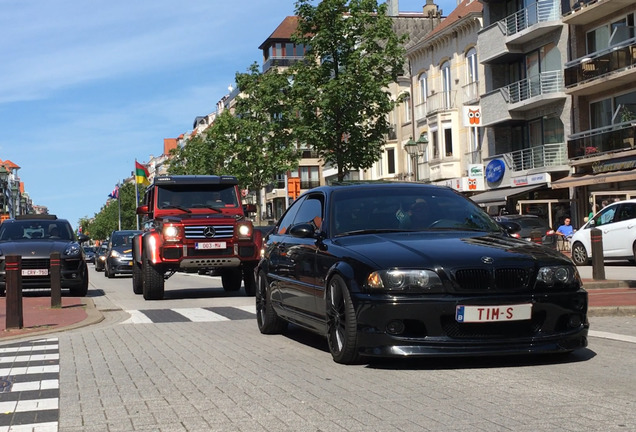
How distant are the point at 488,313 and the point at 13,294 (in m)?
7.17

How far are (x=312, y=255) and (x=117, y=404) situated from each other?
9.31 ft

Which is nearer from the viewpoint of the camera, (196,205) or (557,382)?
(557,382)

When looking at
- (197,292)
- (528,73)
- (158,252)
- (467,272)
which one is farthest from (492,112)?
(467,272)

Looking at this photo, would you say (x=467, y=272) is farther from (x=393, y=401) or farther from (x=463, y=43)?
(x=463, y=43)

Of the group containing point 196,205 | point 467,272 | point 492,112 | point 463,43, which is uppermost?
point 463,43

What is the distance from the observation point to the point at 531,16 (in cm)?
4131

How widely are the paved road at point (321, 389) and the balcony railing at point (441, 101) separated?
41547mm

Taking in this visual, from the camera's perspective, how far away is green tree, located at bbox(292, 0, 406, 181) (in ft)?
110

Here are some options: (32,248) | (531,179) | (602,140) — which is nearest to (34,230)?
(32,248)

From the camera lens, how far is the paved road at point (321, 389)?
17.8 feet

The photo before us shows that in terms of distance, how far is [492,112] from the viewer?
44.9 meters

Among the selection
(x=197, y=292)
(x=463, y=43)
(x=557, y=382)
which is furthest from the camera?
(x=463, y=43)

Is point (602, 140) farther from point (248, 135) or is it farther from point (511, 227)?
point (511, 227)

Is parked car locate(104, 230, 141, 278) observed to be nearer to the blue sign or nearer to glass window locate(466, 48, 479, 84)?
the blue sign
